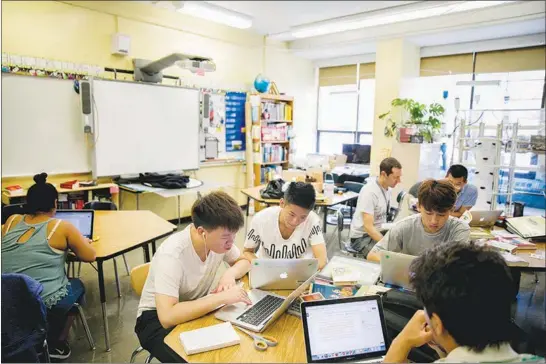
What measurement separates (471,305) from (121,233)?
7.61 feet

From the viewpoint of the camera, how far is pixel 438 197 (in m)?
1.88

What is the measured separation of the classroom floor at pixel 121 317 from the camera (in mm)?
2240

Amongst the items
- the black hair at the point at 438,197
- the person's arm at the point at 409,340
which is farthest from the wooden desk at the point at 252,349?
the black hair at the point at 438,197

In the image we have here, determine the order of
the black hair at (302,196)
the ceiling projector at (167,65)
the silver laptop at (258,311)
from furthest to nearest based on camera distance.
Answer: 1. the ceiling projector at (167,65)
2. the black hair at (302,196)
3. the silver laptop at (258,311)

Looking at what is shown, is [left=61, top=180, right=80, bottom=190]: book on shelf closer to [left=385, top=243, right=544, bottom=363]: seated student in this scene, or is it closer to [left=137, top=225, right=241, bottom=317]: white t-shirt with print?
[left=137, top=225, right=241, bottom=317]: white t-shirt with print

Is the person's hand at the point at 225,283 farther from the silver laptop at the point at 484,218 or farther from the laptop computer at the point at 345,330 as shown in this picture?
the silver laptop at the point at 484,218

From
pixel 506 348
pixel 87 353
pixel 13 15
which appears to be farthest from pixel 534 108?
pixel 13 15

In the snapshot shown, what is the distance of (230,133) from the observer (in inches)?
222

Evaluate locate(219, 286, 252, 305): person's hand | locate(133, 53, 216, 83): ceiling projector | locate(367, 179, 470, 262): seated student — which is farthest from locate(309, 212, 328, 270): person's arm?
locate(133, 53, 216, 83): ceiling projector

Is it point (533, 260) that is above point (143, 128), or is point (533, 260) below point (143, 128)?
below

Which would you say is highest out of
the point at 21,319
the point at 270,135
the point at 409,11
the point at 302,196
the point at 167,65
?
the point at 409,11

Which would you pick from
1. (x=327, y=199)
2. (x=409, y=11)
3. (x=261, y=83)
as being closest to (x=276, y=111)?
(x=261, y=83)

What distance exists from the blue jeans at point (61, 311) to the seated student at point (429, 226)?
5.50 feet

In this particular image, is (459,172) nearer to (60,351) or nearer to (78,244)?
(78,244)
